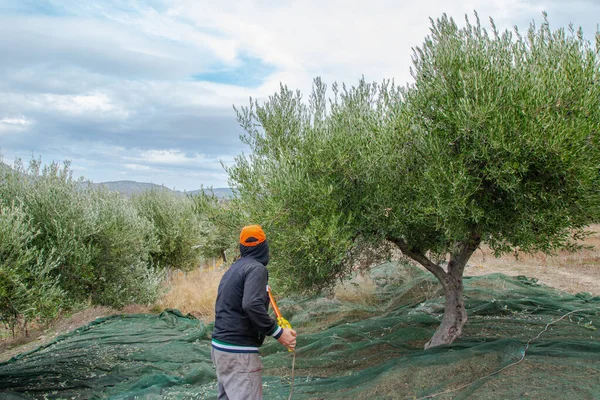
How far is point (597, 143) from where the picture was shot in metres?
6.30

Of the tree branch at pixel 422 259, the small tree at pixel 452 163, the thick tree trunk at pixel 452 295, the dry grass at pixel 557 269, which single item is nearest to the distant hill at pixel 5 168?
the small tree at pixel 452 163

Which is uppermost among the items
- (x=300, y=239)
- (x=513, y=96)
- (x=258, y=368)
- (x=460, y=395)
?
A: (x=513, y=96)

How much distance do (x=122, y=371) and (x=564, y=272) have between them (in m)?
16.5

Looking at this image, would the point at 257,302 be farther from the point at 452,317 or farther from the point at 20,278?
the point at 20,278

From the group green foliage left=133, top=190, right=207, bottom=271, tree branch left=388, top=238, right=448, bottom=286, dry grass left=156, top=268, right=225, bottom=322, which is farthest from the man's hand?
green foliage left=133, top=190, right=207, bottom=271

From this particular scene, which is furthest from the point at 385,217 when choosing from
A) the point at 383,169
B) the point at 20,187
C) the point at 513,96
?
the point at 20,187

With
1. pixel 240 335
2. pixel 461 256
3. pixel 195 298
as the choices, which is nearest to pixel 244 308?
pixel 240 335

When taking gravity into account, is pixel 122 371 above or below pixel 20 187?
below

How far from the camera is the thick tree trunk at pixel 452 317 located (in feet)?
28.7

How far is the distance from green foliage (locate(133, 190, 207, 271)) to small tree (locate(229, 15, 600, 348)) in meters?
14.4

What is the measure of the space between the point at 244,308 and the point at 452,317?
17.9 feet

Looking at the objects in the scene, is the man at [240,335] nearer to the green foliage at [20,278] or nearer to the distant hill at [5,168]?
the green foliage at [20,278]

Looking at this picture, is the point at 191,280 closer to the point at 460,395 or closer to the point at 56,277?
the point at 56,277

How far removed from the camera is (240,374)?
4863mm
